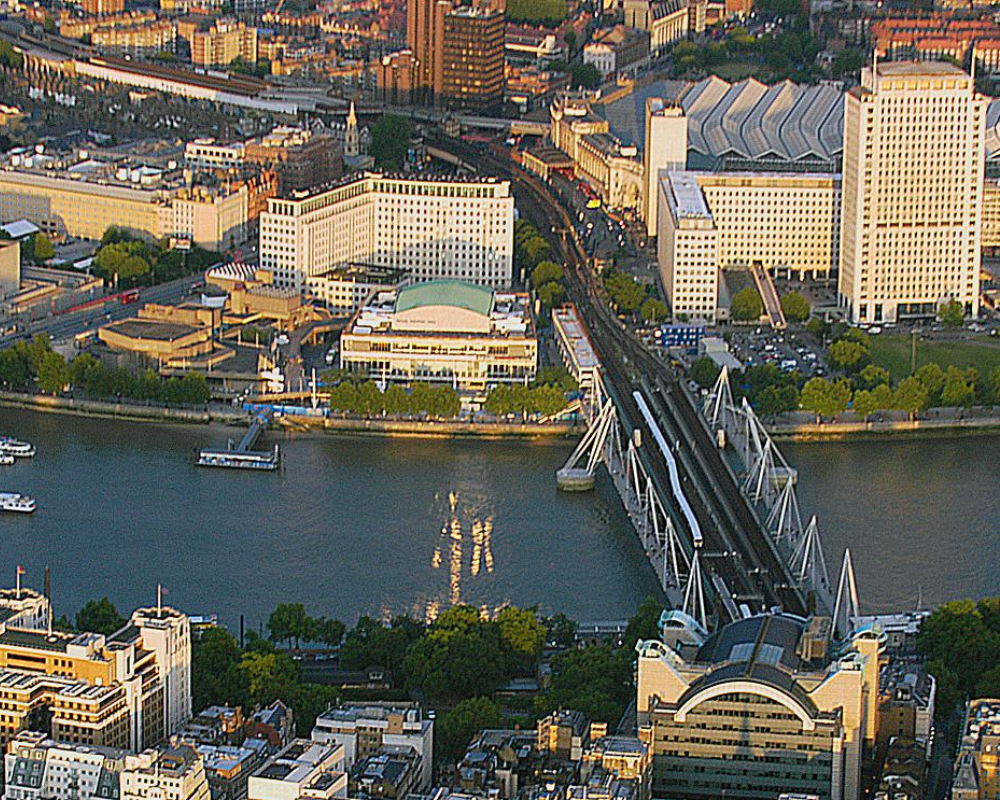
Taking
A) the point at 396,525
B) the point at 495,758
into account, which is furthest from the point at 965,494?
the point at 495,758

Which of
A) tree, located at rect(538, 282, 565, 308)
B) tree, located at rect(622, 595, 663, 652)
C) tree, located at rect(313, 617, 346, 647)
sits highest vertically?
tree, located at rect(538, 282, 565, 308)

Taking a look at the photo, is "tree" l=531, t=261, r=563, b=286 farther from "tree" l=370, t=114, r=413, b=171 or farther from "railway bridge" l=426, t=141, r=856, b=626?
"tree" l=370, t=114, r=413, b=171

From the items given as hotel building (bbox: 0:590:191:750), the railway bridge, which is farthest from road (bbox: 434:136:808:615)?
hotel building (bbox: 0:590:191:750)

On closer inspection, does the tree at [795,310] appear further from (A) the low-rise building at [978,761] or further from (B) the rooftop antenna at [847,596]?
(A) the low-rise building at [978,761]

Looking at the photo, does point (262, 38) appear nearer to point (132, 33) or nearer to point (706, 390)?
point (132, 33)

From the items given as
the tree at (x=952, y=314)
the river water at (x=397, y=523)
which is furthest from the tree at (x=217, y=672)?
the tree at (x=952, y=314)

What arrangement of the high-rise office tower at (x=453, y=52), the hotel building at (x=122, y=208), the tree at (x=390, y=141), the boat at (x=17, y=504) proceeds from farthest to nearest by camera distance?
the high-rise office tower at (x=453, y=52) < the tree at (x=390, y=141) < the hotel building at (x=122, y=208) < the boat at (x=17, y=504)
